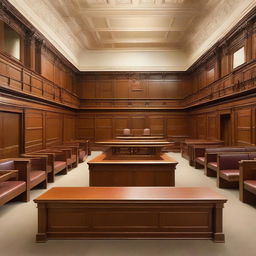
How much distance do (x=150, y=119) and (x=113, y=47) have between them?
517 centimetres

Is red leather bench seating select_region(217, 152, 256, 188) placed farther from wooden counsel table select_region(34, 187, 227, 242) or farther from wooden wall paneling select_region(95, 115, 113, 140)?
wooden wall paneling select_region(95, 115, 113, 140)

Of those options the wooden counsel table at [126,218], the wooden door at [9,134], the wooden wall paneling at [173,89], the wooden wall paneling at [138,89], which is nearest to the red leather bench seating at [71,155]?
the wooden door at [9,134]

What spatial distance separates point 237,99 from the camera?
7234 millimetres

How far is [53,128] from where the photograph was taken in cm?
902

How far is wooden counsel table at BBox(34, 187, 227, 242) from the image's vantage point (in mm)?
2566

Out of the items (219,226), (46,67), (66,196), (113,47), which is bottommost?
(219,226)

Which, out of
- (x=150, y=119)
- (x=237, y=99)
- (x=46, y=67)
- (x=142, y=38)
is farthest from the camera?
(x=150, y=119)

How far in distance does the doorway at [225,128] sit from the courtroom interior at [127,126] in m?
0.08

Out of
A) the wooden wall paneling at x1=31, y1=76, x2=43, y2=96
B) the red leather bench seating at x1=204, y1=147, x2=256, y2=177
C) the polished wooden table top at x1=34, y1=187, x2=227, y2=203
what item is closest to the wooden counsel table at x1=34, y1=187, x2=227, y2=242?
the polished wooden table top at x1=34, y1=187, x2=227, y2=203

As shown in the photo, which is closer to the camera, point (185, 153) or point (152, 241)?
point (152, 241)

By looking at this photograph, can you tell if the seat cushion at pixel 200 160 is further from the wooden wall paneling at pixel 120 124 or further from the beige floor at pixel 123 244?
the wooden wall paneling at pixel 120 124

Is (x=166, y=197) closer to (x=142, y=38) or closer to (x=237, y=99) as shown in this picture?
(x=237, y=99)

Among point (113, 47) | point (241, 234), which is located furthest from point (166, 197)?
point (113, 47)

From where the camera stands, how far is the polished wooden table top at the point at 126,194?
2566 millimetres
